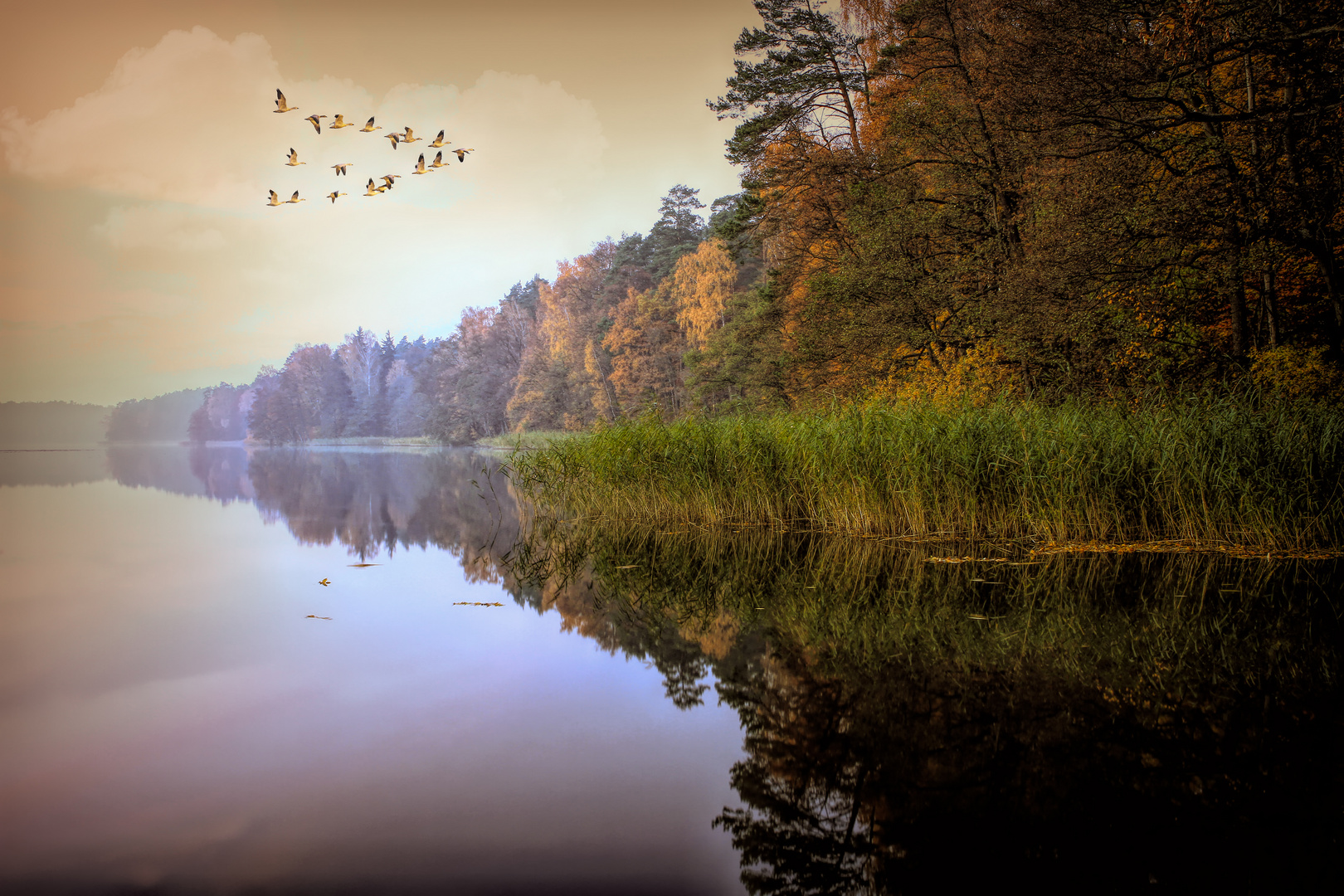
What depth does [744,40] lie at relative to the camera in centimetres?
1873

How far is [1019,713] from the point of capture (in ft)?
12.9

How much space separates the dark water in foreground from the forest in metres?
4.92

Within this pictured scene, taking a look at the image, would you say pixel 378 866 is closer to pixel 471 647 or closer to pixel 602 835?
pixel 602 835

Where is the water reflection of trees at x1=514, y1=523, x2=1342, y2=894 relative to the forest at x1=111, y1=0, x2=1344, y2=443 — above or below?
below

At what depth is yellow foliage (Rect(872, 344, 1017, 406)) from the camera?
14.5 meters

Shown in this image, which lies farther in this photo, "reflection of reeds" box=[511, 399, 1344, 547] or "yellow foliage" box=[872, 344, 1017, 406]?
"yellow foliage" box=[872, 344, 1017, 406]

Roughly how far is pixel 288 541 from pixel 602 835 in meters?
10.3

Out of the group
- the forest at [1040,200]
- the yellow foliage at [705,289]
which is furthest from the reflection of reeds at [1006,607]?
the yellow foliage at [705,289]

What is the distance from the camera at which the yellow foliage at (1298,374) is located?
930 cm

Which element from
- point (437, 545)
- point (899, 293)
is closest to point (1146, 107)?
point (899, 293)

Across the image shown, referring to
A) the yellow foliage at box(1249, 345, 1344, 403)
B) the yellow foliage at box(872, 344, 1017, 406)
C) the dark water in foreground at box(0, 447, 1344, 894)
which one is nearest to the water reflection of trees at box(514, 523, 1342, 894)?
the dark water in foreground at box(0, 447, 1344, 894)

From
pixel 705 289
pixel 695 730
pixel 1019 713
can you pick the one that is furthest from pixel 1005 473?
pixel 705 289

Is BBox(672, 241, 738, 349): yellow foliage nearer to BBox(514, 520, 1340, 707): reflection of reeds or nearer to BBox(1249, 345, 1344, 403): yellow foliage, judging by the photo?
BBox(1249, 345, 1344, 403): yellow foliage

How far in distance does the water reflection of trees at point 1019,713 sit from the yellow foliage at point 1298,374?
11.4ft
